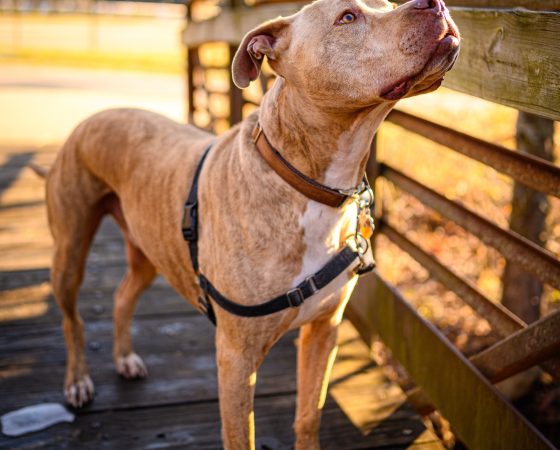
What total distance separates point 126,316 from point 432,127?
172cm

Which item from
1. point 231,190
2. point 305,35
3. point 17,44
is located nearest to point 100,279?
point 231,190

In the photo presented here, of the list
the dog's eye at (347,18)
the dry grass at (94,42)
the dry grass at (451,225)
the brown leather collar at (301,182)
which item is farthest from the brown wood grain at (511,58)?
the dry grass at (94,42)

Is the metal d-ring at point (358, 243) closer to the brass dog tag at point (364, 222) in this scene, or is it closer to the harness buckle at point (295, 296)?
the brass dog tag at point (364, 222)

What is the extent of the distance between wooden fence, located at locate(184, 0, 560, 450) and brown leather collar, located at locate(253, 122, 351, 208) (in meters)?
0.59

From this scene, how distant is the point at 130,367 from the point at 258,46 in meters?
1.79

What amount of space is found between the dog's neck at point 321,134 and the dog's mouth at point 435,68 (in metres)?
0.16

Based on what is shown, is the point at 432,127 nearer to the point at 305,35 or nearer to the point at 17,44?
the point at 305,35

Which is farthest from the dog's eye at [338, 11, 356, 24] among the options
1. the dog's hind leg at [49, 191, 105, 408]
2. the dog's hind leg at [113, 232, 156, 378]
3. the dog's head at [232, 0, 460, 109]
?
the dog's hind leg at [113, 232, 156, 378]

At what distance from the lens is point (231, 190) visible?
228 cm

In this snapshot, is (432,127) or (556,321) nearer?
(556,321)

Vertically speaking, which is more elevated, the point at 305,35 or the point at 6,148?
the point at 305,35

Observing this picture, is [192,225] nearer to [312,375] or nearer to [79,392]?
[312,375]

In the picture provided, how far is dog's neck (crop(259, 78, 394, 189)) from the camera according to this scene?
6.89 feet

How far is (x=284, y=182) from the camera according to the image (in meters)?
2.18
